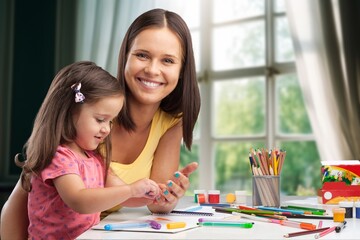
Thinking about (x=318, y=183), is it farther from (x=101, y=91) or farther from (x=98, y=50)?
(x=101, y=91)

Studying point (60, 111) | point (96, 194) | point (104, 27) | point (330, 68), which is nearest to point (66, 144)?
point (60, 111)

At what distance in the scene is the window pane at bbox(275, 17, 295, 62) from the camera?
139 inches

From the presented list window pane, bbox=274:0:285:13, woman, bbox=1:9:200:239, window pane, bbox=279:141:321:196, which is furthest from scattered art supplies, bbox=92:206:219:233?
window pane, bbox=274:0:285:13

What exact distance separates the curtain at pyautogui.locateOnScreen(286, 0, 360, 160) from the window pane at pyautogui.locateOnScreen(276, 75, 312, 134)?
245mm

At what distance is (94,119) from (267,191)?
54 centimetres

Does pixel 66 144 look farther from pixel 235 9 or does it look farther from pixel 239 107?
pixel 235 9

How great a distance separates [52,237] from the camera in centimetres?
129

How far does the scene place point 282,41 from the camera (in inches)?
140

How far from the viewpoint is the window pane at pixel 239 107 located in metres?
3.65

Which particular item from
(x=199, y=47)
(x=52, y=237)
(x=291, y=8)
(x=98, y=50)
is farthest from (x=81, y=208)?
(x=98, y=50)

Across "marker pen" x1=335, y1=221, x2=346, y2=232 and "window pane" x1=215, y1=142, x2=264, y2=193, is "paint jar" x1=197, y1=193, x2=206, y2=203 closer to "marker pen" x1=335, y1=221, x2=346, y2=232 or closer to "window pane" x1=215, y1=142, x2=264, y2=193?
"marker pen" x1=335, y1=221, x2=346, y2=232

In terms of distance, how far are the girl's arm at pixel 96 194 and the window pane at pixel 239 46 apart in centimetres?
258

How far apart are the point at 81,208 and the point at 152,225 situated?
0.61ft

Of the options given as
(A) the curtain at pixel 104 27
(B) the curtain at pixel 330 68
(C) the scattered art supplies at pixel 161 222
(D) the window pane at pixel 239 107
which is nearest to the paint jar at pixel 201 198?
(C) the scattered art supplies at pixel 161 222
